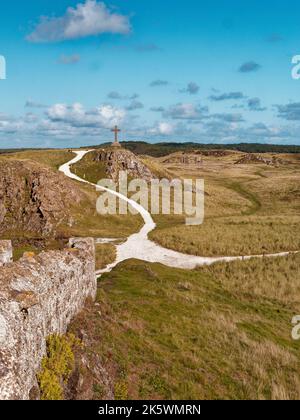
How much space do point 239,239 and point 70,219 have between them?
24.1 meters

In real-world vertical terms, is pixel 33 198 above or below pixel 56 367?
above

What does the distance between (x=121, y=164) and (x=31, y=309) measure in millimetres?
78779

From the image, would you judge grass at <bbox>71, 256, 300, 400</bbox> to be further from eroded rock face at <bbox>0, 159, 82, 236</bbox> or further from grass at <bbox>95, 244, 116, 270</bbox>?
eroded rock face at <bbox>0, 159, 82, 236</bbox>

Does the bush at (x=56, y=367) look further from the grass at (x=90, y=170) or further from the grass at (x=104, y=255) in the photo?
the grass at (x=90, y=170)

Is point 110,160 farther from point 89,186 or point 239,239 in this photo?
point 239,239

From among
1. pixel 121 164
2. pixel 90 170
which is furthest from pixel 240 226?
pixel 90 170

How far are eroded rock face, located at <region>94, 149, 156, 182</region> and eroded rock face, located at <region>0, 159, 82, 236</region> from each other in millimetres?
23873

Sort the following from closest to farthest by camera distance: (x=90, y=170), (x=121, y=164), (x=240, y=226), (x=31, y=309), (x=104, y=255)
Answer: (x=31, y=309) → (x=104, y=255) → (x=240, y=226) → (x=90, y=170) → (x=121, y=164)

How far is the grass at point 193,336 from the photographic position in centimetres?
1616

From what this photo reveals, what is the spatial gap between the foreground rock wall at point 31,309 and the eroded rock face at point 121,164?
69306mm

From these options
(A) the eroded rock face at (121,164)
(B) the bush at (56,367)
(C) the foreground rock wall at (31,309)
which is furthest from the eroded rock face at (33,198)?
(B) the bush at (56,367)

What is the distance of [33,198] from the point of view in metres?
56.1

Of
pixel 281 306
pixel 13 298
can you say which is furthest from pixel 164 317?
pixel 13 298

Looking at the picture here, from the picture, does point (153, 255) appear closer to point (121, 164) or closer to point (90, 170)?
point (121, 164)
